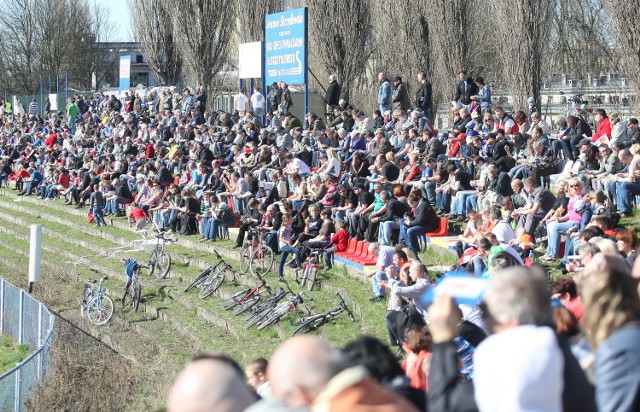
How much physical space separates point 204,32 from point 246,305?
30431 millimetres

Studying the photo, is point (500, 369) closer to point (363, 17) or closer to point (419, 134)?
point (419, 134)

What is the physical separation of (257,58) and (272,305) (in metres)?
19.5

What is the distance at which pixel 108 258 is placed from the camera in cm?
2439

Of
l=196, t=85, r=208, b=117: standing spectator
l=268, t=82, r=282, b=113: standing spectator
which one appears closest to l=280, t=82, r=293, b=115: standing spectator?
l=268, t=82, r=282, b=113: standing spectator

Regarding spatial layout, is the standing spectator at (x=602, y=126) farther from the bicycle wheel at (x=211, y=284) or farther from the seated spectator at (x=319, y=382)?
the seated spectator at (x=319, y=382)

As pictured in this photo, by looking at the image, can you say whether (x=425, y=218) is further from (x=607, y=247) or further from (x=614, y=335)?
(x=614, y=335)

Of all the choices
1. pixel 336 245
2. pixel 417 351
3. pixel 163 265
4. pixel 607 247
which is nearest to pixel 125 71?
pixel 163 265

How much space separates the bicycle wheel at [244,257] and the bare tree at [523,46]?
1169cm

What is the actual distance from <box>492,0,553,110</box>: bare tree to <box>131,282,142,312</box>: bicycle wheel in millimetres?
13559

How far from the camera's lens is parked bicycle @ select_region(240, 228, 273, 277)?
19.0 m

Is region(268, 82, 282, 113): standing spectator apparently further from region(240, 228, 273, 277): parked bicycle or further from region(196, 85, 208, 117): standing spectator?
region(240, 228, 273, 277): parked bicycle

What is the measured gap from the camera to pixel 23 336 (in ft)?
58.4

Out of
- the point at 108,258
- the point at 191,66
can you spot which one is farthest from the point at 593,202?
the point at 191,66

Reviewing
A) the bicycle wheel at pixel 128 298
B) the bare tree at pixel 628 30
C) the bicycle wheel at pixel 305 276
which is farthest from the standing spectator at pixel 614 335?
the bare tree at pixel 628 30
